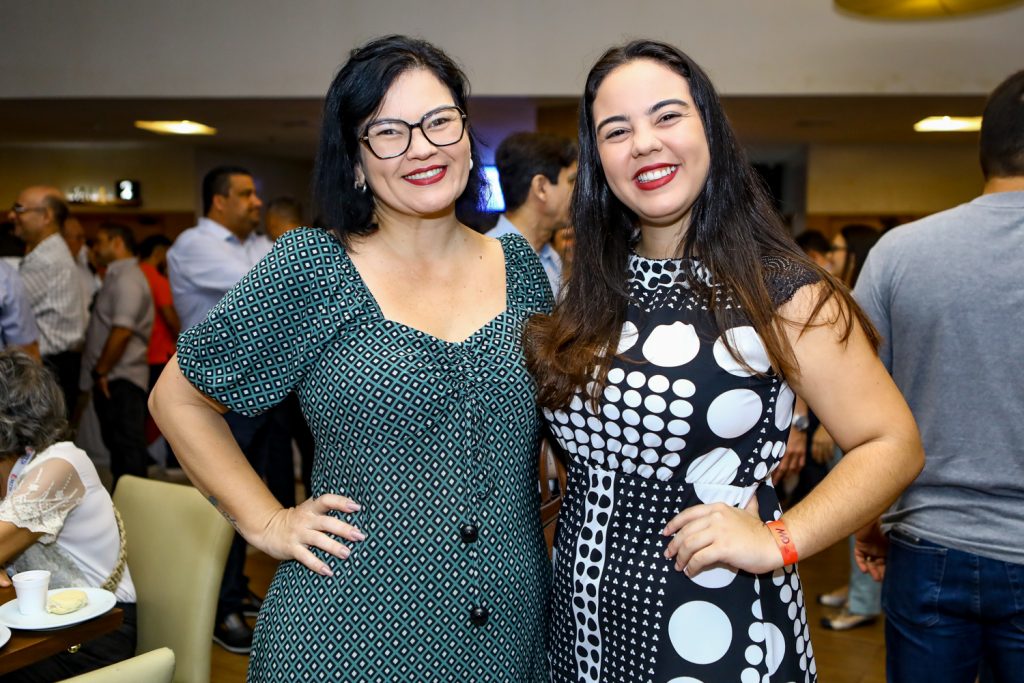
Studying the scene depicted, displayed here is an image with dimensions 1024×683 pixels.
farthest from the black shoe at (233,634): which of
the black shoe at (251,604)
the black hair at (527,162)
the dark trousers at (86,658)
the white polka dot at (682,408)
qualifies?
the white polka dot at (682,408)

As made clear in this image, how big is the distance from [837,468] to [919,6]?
15.5 ft

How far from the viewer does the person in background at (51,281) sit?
17.3ft

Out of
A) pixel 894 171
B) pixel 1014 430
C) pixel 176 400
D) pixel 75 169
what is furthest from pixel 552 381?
pixel 75 169

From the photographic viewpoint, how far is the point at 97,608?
197cm

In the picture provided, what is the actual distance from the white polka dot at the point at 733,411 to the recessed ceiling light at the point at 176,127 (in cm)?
933

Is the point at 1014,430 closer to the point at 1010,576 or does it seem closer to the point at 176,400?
the point at 1010,576

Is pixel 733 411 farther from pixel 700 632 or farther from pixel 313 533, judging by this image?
pixel 313 533

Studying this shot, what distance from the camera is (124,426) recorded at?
5.54m

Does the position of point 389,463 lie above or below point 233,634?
above

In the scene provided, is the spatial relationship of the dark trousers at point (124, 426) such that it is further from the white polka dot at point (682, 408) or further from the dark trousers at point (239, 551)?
the white polka dot at point (682, 408)

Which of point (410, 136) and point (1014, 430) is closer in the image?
point (410, 136)

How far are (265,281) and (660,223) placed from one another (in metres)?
0.65

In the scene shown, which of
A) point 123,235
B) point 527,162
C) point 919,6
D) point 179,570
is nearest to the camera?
point 179,570

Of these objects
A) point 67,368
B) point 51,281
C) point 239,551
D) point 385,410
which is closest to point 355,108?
point 385,410
